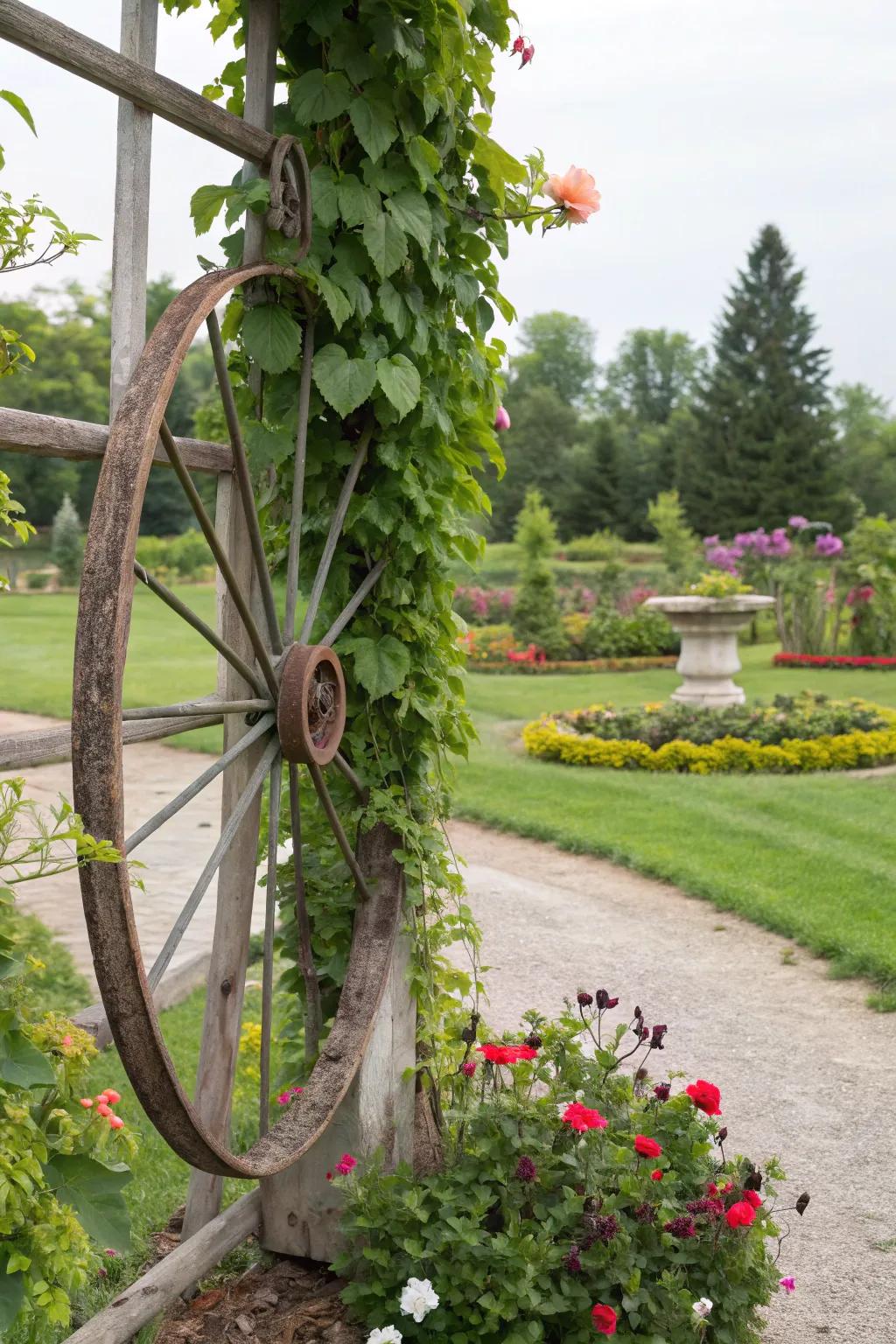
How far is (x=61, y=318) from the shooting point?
129 feet

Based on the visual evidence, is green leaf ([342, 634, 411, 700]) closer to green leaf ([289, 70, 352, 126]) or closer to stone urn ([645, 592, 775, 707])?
green leaf ([289, 70, 352, 126])

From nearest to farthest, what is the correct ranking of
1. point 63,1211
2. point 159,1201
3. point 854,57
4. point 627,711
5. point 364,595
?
point 63,1211 < point 364,595 < point 159,1201 < point 854,57 < point 627,711

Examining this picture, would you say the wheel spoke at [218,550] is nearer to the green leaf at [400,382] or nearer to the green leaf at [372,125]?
the green leaf at [400,382]

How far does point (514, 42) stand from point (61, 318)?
40.2 meters

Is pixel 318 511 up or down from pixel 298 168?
down

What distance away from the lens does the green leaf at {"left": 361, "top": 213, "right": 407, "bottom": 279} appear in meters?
2.36

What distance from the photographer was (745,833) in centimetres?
697

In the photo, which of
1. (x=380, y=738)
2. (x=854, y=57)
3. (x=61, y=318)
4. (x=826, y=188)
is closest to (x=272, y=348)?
(x=380, y=738)

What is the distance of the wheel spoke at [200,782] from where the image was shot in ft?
6.25

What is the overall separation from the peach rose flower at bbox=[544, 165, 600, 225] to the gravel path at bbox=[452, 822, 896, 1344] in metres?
Answer: 2.61

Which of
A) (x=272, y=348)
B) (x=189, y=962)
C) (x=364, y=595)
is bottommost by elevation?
(x=189, y=962)

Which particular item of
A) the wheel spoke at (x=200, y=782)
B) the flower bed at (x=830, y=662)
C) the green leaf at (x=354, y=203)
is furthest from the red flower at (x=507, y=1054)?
the flower bed at (x=830, y=662)

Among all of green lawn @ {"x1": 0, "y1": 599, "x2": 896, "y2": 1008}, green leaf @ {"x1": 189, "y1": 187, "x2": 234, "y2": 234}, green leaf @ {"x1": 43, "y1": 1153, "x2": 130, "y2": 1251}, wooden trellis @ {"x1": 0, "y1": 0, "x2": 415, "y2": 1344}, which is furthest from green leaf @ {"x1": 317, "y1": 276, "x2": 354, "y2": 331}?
green lawn @ {"x1": 0, "y1": 599, "x2": 896, "y2": 1008}

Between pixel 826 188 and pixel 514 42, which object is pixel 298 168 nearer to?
pixel 514 42
